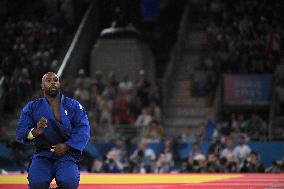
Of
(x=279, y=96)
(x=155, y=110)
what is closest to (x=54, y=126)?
(x=155, y=110)

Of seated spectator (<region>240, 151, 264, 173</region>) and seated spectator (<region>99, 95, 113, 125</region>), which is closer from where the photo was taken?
seated spectator (<region>240, 151, 264, 173</region>)

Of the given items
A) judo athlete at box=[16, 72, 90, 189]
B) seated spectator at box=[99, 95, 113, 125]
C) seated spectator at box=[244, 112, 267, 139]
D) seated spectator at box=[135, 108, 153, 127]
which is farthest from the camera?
seated spectator at box=[99, 95, 113, 125]

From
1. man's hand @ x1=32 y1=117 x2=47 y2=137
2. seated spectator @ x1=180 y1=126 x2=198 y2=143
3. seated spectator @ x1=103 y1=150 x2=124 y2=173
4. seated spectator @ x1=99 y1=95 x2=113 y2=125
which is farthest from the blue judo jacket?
seated spectator @ x1=99 y1=95 x2=113 y2=125

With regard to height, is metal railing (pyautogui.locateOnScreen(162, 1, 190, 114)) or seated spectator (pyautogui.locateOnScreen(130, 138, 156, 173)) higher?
metal railing (pyautogui.locateOnScreen(162, 1, 190, 114))

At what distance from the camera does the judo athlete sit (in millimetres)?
8633

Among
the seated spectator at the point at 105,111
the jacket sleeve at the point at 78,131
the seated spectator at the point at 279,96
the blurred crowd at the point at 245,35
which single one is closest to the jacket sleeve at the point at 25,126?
the jacket sleeve at the point at 78,131

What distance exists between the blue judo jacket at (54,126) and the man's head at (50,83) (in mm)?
125

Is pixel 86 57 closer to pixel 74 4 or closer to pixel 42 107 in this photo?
pixel 74 4

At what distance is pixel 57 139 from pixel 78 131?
265 millimetres

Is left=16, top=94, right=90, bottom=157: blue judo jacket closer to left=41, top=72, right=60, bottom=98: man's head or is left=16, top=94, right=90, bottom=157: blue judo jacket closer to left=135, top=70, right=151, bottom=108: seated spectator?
left=41, top=72, right=60, bottom=98: man's head

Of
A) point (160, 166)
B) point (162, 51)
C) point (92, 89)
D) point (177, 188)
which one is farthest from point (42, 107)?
point (162, 51)

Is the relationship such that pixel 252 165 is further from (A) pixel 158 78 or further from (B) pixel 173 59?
(A) pixel 158 78

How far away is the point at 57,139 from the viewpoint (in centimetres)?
880

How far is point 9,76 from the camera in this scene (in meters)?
23.6
